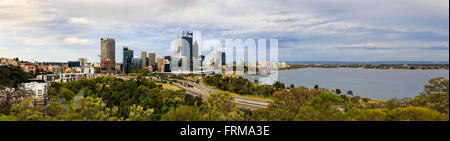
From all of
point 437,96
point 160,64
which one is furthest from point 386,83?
point 160,64

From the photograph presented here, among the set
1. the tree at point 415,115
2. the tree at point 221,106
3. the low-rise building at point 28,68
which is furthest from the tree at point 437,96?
the low-rise building at point 28,68

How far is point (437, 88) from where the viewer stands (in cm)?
577

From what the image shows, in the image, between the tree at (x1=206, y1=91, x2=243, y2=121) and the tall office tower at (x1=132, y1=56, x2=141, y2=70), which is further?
the tall office tower at (x1=132, y1=56, x2=141, y2=70)

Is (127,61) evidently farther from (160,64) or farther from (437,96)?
(437,96)

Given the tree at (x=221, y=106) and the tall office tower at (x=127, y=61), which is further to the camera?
the tall office tower at (x=127, y=61)

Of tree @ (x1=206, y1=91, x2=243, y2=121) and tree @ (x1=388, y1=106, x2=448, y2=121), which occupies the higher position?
tree @ (x1=388, y1=106, x2=448, y2=121)

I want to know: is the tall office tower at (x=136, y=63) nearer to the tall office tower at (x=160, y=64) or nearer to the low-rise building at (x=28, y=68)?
the tall office tower at (x=160, y=64)

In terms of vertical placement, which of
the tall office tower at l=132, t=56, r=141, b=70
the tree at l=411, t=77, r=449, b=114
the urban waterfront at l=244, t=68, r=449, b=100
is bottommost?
the urban waterfront at l=244, t=68, r=449, b=100

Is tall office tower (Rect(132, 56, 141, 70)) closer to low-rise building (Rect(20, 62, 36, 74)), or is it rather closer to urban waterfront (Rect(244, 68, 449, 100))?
low-rise building (Rect(20, 62, 36, 74))

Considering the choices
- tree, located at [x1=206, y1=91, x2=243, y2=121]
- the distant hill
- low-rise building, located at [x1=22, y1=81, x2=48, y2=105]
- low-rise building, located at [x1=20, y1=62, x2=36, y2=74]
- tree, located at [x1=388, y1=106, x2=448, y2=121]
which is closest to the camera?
tree, located at [x1=388, y1=106, x2=448, y2=121]

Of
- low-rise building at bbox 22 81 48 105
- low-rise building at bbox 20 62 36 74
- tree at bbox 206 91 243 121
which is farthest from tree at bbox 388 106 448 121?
low-rise building at bbox 20 62 36 74
